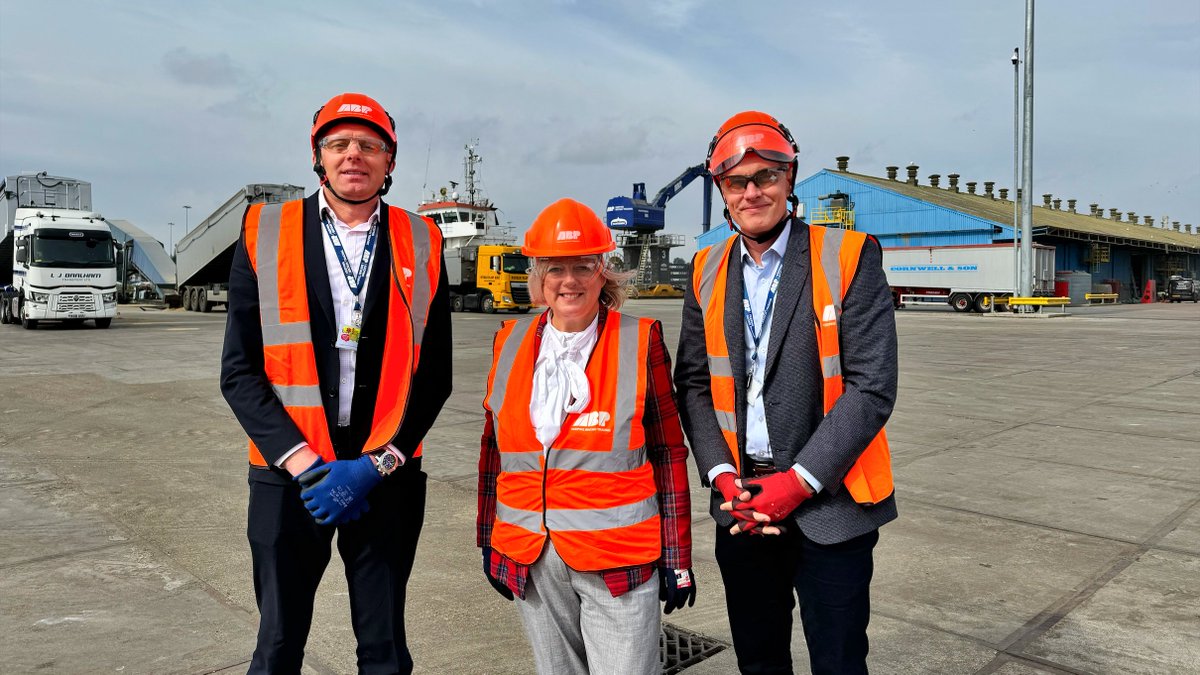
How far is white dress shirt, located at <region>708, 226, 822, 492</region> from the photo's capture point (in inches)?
89.2

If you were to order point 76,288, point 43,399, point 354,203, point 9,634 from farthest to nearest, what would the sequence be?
point 76,288 → point 43,399 → point 9,634 → point 354,203

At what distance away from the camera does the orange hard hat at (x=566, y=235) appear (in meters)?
2.16

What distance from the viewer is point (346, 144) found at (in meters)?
2.34

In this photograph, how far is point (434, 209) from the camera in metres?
40.8

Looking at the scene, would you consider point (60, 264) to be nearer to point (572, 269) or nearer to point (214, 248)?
point (214, 248)

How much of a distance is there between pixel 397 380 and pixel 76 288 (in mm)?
22936

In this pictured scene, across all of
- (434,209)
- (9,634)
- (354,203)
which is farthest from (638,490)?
(434,209)

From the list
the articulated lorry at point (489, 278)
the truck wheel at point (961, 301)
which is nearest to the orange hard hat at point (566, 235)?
the articulated lorry at point (489, 278)

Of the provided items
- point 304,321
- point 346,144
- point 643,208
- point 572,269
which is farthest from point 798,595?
point 643,208

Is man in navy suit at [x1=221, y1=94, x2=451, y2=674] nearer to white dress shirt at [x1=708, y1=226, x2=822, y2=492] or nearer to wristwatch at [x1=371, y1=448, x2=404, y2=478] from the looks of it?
wristwatch at [x1=371, y1=448, x2=404, y2=478]

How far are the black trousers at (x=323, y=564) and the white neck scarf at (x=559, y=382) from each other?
1.69ft

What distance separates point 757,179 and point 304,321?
131 cm

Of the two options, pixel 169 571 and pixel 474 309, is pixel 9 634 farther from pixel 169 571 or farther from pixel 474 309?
pixel 474 309

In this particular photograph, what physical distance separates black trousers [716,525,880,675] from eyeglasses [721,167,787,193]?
94 centimetres
